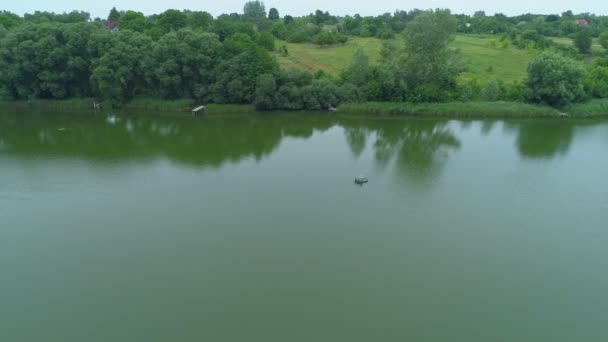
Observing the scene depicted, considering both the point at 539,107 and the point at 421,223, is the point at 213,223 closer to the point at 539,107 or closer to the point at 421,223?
Result: the point at 421,223

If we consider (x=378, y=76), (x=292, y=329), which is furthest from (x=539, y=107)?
(x=292, y=329)

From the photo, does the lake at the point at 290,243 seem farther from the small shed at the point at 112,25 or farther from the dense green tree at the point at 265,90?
the small shed at the point at 112,25

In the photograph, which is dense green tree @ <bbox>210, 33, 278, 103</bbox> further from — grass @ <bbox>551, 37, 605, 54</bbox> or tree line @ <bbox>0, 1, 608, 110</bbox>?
grass @ <bbox>551, 37, 605, 54</bbox>

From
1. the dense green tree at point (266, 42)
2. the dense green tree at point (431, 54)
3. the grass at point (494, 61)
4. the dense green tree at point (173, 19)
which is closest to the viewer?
the dense green tree at point (431, 54)

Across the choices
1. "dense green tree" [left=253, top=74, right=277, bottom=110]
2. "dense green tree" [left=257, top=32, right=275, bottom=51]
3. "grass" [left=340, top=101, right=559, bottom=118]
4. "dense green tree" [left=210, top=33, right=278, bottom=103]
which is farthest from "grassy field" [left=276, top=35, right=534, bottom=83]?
"dense green tree" [left=253, top=74, right=277, bottom=110]

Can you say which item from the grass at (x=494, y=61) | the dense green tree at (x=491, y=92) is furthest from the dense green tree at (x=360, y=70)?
the dense green tree at (x=491, y=92)
